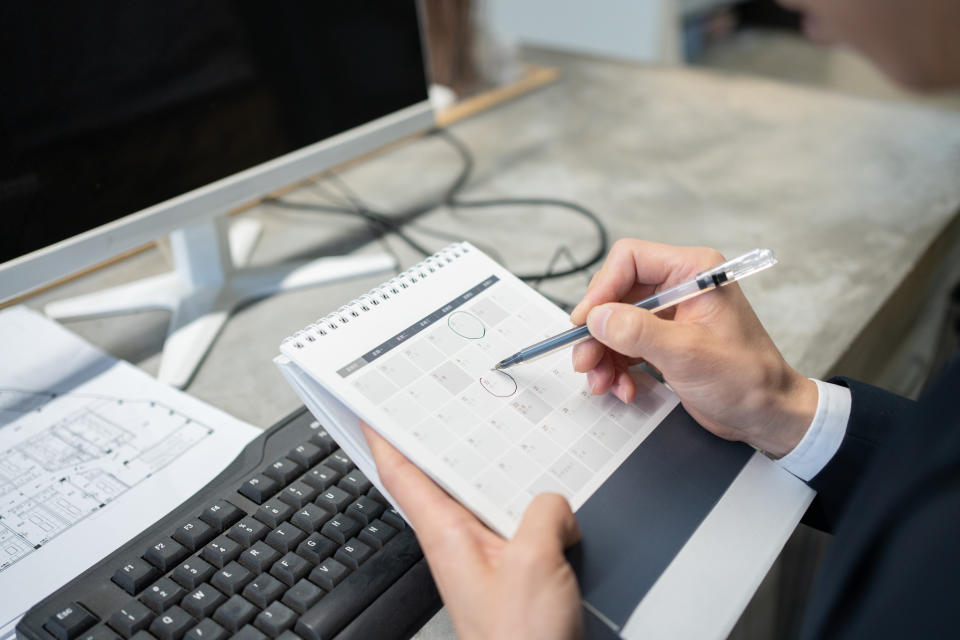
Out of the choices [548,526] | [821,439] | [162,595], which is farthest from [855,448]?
[162,595]

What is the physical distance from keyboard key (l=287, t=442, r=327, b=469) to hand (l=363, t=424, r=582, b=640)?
89 mm

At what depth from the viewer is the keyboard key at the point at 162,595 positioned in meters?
0.43

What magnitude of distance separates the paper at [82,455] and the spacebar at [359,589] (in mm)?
163

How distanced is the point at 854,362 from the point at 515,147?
573 millimetres

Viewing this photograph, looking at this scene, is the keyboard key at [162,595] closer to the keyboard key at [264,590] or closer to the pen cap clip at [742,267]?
the keyboard key at [264,590]

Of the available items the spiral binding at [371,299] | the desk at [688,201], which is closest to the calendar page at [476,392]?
the spiral binding at [371,299]

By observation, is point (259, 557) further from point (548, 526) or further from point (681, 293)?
point (681, 293)

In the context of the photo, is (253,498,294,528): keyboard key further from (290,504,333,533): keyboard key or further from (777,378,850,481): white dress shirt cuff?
(777,378,850,481): white dress shirt cuff

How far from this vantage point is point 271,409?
64 cm

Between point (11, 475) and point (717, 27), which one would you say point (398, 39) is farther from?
point (717, 27)

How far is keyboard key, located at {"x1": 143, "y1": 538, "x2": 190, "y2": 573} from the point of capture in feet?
1.50

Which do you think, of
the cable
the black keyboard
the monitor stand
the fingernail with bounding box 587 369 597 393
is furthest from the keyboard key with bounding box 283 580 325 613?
the cable

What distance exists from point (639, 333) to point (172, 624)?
324 millimetres

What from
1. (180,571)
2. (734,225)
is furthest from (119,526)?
(734,225)
